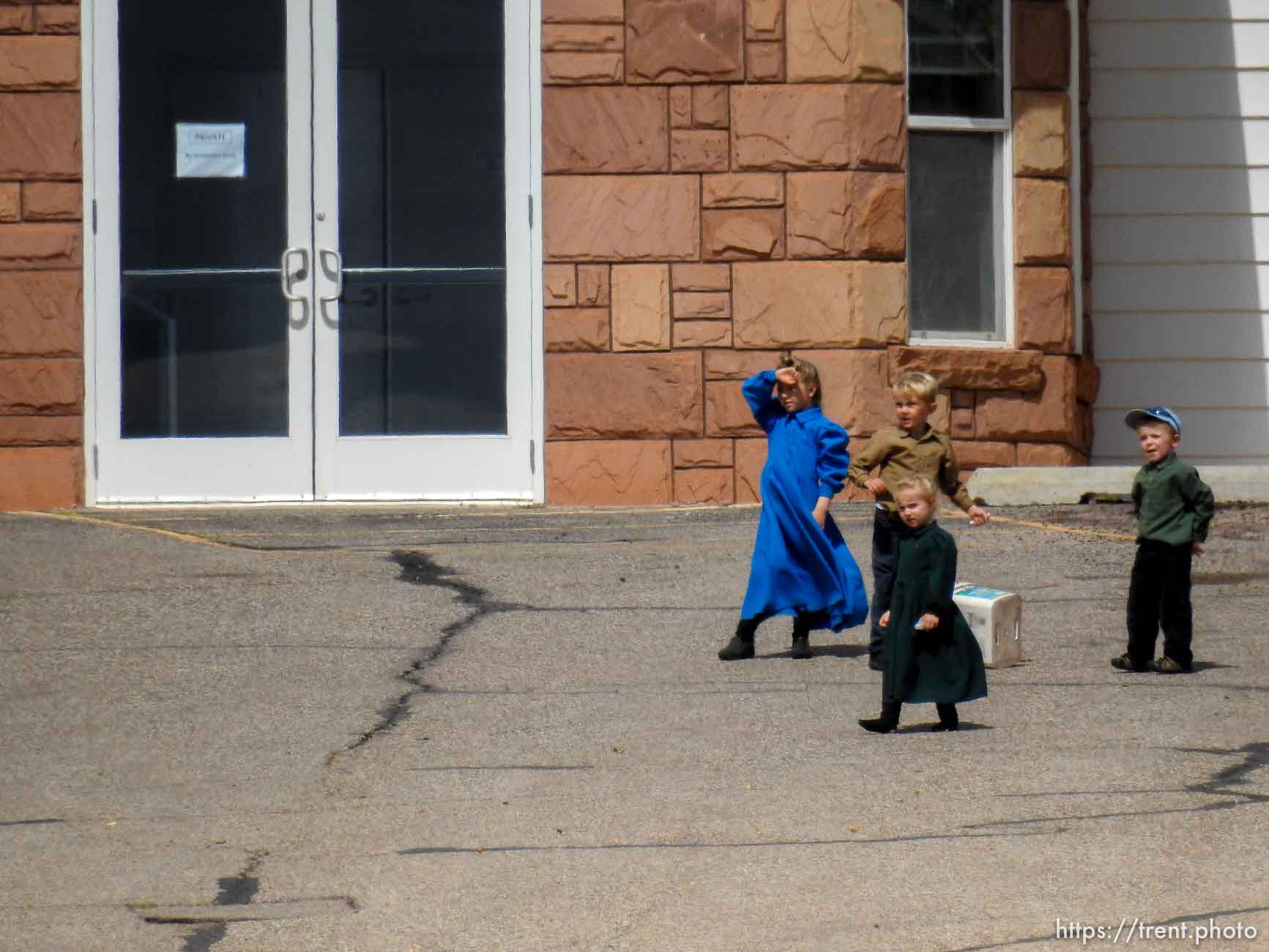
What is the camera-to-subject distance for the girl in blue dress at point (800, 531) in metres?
7.93

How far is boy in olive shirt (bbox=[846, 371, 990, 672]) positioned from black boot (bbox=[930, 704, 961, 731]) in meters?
1.17

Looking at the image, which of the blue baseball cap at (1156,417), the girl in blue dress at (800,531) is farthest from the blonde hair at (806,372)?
the blue baseball cap at (1156,417)

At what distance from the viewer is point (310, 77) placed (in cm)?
1241

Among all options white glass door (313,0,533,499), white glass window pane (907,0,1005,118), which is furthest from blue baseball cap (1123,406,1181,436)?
white glass window pane (907,0,1005,118)

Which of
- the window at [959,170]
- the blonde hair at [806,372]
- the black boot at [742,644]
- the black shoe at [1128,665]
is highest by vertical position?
the window at [959,170]

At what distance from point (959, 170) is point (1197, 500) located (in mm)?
5521

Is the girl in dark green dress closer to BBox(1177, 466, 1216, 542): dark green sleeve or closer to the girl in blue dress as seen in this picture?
the girl in blue dress

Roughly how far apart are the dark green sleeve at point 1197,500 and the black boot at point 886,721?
177cm

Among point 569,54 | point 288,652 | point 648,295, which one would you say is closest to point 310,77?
point 569,54

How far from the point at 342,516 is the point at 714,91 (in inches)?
132

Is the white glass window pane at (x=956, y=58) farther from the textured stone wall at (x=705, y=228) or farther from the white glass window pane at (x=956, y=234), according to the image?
the textured stone wall at (x=705, y=228)

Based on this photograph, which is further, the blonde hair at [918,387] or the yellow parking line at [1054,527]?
the yellow parking line at [1054,527]

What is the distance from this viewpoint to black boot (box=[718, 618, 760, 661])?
7.85 meters

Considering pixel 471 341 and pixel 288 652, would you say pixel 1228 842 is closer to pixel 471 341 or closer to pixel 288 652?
pixel 288 652
